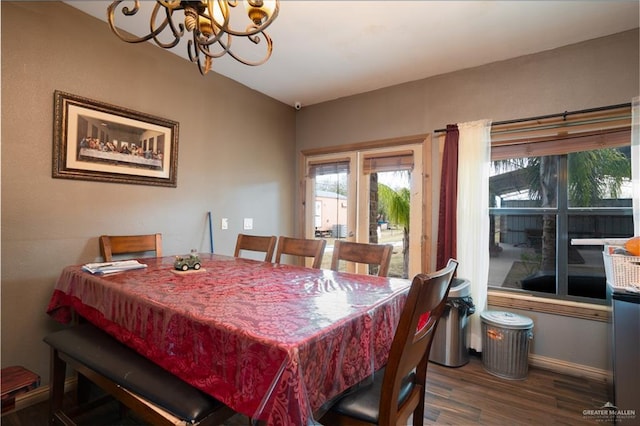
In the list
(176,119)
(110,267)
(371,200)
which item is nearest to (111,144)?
(176,119)

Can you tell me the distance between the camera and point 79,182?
206cm

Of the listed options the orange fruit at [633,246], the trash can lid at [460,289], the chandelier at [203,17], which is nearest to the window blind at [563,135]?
the orange fruit at [633,246]

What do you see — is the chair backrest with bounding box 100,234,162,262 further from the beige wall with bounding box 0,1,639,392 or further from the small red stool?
the small red stool

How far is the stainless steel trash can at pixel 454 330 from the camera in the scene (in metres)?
2.43

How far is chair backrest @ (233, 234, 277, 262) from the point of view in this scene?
2328 millimetres

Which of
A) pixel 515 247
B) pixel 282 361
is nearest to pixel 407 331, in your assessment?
pixel 282 361

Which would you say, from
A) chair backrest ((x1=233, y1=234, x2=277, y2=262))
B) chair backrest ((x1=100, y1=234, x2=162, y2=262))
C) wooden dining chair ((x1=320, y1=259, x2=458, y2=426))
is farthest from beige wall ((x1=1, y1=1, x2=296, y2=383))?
wooden dining chair ((x1=320, y1=259, x2=458, y2=426))

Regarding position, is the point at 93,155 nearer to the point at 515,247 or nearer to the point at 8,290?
the point at 8,290

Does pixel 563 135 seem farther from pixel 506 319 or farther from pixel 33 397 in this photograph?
pixel 33 397

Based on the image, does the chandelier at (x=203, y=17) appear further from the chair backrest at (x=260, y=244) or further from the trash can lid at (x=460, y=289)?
the trash can lid at (x=460, y=289)

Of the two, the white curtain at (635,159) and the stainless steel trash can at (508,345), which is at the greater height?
the white curtain at (635,159)

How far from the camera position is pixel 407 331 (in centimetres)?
92

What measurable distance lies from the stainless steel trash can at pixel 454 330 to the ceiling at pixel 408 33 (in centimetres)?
200

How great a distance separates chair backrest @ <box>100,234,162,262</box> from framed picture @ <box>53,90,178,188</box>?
439mm
